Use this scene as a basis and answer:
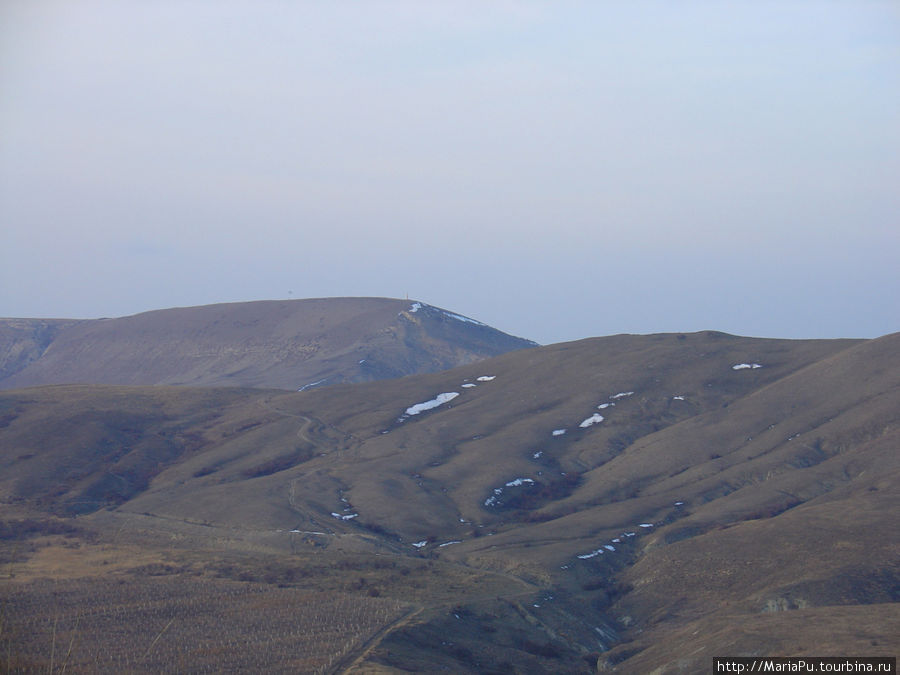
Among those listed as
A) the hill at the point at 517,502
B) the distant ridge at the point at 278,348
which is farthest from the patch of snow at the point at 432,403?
the distant ridge at the point at 278,348

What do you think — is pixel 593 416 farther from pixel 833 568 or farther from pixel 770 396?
pixel 833 568

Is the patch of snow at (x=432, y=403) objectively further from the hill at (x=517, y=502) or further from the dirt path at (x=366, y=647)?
the dirt path at (x=366, y=647)

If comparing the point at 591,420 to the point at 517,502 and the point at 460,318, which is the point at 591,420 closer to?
the point at 517,502

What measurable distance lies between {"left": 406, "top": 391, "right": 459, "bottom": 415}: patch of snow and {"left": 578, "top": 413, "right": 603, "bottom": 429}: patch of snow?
19285 mm

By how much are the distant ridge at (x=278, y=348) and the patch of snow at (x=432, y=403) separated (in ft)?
146

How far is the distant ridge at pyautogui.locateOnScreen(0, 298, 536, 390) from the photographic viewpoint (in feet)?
Result: 516

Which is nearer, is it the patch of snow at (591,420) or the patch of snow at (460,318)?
the patch of snow at (591,420)

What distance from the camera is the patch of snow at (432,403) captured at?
9844cm

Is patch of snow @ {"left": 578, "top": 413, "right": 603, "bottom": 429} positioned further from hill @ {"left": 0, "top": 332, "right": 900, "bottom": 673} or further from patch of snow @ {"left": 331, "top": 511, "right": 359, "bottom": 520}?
patch of snow @ {"left": 331, "top": 511, "right": 359, "bottom": 520}

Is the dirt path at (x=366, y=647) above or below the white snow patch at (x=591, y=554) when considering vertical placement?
above

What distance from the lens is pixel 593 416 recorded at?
88.5 meters

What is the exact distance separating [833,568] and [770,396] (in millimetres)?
38070

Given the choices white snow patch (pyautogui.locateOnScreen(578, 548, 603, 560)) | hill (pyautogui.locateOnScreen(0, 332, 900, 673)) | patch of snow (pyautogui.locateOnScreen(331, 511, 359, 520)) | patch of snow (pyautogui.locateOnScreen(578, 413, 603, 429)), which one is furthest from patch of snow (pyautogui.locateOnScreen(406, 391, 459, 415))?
white snow patch (pyautogui.locateOnScreen(578, 548, 603, 560))

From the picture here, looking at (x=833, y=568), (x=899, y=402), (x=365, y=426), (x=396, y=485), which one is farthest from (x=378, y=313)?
(x=833, y=568)
